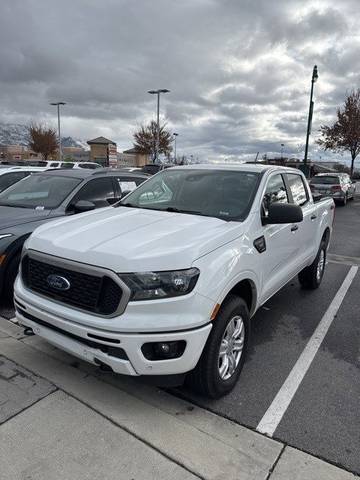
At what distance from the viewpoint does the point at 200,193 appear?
3.84 meters

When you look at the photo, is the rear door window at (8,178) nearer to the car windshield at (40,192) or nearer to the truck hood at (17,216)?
the car windshield at (40,192)

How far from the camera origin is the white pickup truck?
2.44 metres

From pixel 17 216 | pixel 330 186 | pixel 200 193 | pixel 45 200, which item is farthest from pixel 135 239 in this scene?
pixel 330 186

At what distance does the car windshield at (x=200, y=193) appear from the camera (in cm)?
353

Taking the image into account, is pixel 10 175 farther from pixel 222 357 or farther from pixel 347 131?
pixel 347 131

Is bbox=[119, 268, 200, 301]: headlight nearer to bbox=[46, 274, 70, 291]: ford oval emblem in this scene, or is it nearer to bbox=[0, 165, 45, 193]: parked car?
bbox=[46, 274, 70, 291]: ford oval emblem

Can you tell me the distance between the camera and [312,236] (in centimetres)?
Answer: 501

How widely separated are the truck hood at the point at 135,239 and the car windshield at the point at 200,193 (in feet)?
0.80

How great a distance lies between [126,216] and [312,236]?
2.72m

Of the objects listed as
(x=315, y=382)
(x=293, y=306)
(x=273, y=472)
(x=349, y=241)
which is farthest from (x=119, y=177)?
(x=349, y=241)

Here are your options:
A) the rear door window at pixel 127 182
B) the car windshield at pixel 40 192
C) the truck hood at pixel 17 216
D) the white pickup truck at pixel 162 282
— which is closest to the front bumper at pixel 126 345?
Answer: the white pickup truck at pixel 162 282

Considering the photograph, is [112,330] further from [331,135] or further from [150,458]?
[331,135]

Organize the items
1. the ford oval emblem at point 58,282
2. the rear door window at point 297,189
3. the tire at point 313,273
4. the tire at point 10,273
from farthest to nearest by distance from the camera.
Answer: the tire at point 313,273 < the rear door window at point 297,189 < the tire at point 10,273 < the ford oval emblem at point 58,282

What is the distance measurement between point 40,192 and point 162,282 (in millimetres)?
3746
